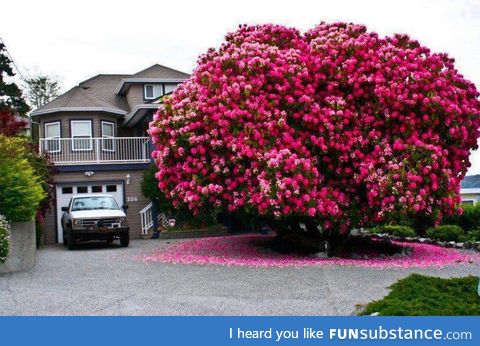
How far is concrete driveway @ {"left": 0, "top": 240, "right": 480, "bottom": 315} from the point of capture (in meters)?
9.40

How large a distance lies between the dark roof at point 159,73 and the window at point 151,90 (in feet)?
1.54

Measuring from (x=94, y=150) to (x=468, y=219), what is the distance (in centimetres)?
1534

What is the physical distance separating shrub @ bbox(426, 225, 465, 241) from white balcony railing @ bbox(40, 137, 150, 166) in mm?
12433

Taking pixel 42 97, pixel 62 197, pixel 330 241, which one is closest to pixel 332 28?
pixel 330 241

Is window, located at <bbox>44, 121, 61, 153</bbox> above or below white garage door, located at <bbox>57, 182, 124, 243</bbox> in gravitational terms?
above

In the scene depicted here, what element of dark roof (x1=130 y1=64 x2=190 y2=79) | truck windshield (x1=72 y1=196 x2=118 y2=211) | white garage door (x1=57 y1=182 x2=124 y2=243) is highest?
dark roof (x1=130 y1=64 x2=190 y2=79)

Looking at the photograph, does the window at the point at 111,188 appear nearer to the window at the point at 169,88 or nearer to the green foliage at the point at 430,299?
the window at the point at 169,88

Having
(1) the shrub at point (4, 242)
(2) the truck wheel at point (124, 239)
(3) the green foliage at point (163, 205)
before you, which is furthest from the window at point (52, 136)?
(1) the shrub at point (4, 242)

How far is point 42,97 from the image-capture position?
60.4 meters

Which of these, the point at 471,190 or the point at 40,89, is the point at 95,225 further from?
the point at 40,89

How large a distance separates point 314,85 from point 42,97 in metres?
47.8

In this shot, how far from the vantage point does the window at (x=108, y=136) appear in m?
30.0

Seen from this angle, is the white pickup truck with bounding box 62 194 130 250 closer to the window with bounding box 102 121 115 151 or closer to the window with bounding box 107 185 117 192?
the window with bounding box 107 185 117 192

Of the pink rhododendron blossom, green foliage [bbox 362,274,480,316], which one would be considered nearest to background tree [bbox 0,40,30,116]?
the pink rhododendron blossom
